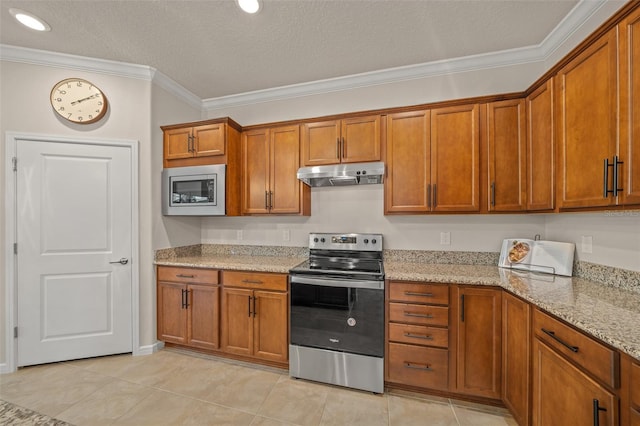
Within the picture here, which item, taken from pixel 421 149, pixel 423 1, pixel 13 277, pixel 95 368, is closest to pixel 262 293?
pixel 95 368

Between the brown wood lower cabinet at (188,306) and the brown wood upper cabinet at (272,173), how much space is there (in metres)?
0.85

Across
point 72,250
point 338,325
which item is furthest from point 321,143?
point 72,250

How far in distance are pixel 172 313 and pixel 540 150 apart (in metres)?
3.55

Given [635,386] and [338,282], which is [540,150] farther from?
[338,282]

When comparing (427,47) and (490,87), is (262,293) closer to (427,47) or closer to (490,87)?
(427,47)

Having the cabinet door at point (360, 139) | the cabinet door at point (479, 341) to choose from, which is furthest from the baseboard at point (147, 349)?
the cabinet door at point (479, 341)

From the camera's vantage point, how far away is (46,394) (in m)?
2.03

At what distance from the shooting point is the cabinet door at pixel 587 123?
1315 mm

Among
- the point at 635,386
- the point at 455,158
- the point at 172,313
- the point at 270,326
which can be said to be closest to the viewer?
the point at 635,386

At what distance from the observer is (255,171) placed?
2838 millimetres

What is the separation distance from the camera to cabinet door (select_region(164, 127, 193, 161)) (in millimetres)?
2822

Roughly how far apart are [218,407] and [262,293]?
2.83 ft

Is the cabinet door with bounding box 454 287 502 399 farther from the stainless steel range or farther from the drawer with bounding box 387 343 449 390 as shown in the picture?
the stainless steel range

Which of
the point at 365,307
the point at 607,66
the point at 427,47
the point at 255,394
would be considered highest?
the point at 427,47
